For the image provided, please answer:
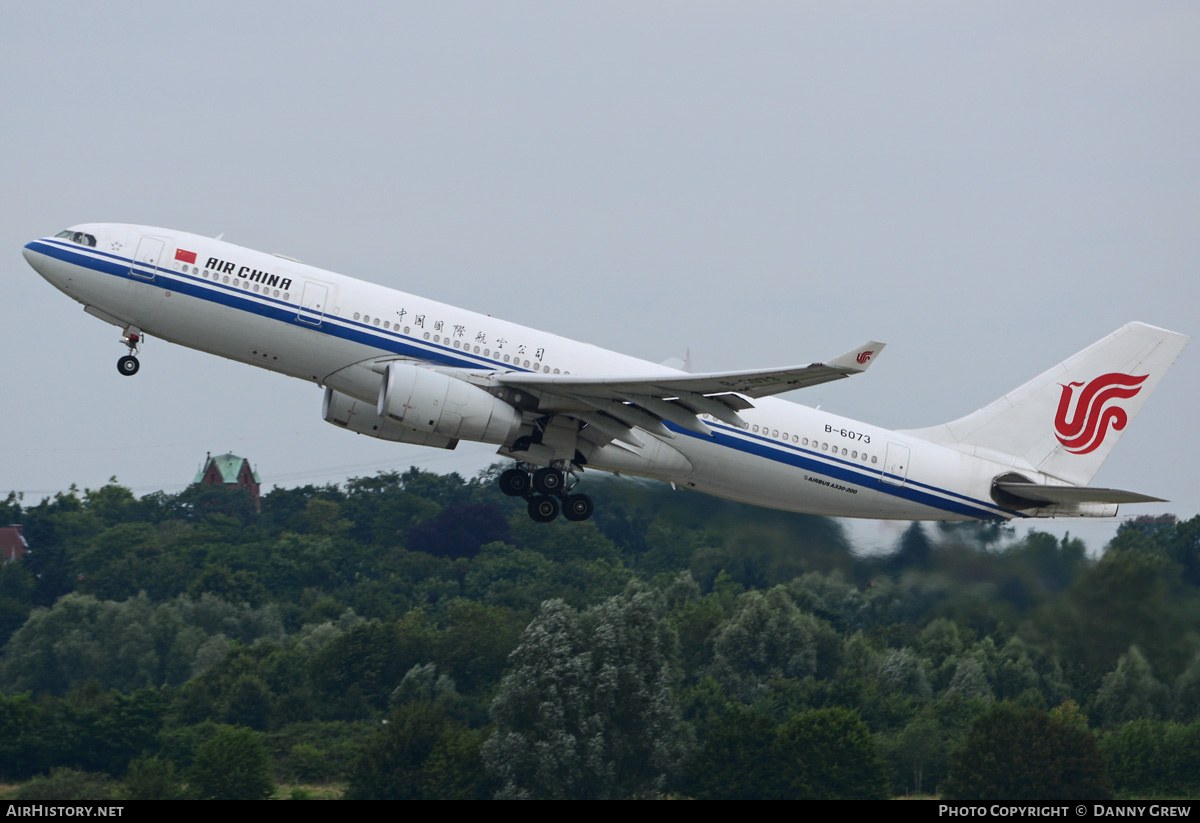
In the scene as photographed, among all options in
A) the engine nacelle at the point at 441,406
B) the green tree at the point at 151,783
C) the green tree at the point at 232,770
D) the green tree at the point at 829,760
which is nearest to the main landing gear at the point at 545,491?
the engine nacelle at the point at 441,406

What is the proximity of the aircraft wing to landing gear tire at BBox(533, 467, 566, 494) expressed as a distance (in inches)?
71.6

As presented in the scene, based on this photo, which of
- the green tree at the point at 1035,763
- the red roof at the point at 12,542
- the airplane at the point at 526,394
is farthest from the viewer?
the red roof at the point at 12,542

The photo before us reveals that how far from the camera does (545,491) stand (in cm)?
3659

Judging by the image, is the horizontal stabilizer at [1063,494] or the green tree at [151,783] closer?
the horizontal stabilizer at [1063,494]

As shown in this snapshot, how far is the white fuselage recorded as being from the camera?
34.4 metres

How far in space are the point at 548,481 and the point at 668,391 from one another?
476 centimetres

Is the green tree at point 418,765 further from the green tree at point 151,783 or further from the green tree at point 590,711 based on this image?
the green tree at point 151,783

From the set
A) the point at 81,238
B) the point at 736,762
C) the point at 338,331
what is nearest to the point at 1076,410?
the point at 338,331

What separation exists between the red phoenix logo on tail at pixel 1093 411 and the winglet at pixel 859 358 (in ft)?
40.4

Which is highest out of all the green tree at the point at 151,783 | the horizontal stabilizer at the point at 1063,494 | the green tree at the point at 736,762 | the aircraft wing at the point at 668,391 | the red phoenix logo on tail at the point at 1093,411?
the red phoenix logo on tail at the point at 1093,411

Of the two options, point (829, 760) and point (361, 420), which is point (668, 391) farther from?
point (829, 760)

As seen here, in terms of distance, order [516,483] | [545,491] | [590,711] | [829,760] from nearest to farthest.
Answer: [545,491], [516,483], [829,760], [590,711]

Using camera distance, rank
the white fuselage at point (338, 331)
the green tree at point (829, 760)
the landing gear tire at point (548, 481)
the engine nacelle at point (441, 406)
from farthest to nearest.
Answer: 1. the green tree at point (829, 760)
2. the landing gear tire at point (548, 481)
3. the white fuselage at point (338, 331)
4. the engine nacelle at point (441, 406)

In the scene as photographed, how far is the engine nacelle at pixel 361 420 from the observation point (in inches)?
1459
